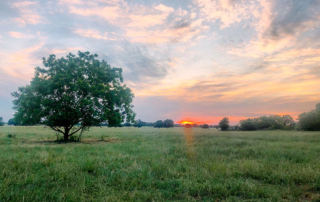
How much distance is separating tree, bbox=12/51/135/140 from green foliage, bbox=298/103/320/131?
67.2 meters

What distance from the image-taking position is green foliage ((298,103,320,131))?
200ft

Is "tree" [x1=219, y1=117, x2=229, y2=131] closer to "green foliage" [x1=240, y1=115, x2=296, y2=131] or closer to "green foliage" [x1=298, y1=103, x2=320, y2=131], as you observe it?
"green foliage" [x1=240, y1=115, x2=296, y2=131]

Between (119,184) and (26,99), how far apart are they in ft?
64.4

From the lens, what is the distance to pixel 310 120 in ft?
204

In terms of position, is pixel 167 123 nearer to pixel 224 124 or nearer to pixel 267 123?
pixel 224 124

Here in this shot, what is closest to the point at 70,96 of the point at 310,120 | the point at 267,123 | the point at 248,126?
the point at 310,120

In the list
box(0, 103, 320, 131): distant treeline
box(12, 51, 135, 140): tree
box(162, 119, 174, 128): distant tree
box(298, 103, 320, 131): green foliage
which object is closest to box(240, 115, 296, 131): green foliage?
box(0, 103, 320, 131): distant treeline

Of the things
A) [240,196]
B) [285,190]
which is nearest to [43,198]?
[240,196]

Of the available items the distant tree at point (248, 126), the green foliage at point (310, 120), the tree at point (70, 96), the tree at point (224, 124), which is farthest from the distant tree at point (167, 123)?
the tree at point (70, 96)

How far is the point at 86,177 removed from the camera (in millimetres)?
7297

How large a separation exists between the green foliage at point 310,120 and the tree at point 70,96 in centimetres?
6716

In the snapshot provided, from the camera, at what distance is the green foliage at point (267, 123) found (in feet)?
294

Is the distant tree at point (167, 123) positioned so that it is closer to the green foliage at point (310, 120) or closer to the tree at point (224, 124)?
the tree at point (224, 124)

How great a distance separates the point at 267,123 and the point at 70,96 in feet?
326
